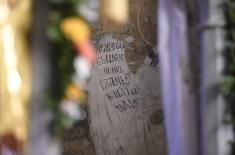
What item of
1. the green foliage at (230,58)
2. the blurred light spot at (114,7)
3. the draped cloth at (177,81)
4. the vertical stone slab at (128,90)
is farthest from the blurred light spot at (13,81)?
the vertical stone slab at (128,90)

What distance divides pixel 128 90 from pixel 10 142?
3.41 metres

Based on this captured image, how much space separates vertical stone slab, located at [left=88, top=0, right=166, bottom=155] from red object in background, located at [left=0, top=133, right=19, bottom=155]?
320 cm

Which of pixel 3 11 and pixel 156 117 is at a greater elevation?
pixel 3 11

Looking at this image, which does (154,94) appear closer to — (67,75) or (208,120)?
(208,120)

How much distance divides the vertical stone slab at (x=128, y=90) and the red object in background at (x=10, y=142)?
3.20 metres

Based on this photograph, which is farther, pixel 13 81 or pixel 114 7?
pixel 114 7

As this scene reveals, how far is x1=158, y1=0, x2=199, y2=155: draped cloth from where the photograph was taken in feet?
16.7

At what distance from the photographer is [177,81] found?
5.12 meters

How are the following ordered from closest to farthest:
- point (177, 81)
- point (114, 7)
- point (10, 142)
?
point (10, 142), point (114, 7), point (177, 81)

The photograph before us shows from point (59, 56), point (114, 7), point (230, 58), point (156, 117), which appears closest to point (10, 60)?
point (59, 56)

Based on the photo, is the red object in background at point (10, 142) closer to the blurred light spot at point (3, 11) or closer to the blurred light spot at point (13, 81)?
the blurred light spot at point (13, 81)

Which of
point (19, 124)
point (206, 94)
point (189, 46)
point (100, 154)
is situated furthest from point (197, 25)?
point (100, 154)

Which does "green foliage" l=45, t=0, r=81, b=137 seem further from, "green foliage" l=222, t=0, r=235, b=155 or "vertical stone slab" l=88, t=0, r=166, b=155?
"vertical stone slab" l=88, t=0, r=166, b=155

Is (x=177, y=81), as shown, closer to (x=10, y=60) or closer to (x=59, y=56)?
(x=59, y=56)
